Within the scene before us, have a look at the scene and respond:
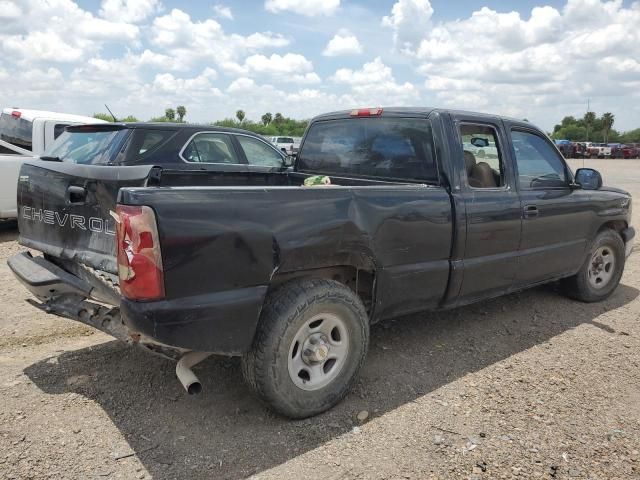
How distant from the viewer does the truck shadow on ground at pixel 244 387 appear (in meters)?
2.91

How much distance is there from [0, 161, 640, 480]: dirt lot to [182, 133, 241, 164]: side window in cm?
270

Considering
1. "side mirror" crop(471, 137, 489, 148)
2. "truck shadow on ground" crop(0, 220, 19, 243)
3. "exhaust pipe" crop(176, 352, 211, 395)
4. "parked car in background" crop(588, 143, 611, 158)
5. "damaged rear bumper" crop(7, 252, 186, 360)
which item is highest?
"parked car in background" crop(588, 143, 611, 158)

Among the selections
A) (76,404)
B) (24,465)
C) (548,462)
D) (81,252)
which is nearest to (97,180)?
(81,252)

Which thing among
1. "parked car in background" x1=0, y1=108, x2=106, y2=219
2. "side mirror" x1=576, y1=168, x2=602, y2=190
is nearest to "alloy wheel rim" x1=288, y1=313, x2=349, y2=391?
"side mirror" x1=576, y1=168, x2=602, y2=190

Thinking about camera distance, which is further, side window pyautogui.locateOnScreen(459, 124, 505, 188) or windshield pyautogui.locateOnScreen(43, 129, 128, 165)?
windshield pyautogui.locateOnScreen(43, 129, 128, 165)

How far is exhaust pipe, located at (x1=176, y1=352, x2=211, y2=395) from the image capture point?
2900mm

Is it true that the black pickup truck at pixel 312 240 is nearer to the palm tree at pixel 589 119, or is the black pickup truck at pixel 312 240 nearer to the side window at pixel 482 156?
the side window at pixel 482 156

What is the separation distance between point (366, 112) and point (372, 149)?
326 millimetres

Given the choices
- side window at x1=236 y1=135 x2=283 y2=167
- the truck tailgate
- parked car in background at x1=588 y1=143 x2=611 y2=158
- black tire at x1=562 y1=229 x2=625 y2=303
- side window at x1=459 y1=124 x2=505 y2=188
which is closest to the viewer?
the truck tailgate

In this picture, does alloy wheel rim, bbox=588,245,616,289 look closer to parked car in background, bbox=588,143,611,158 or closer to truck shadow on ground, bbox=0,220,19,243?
truck shadow on ground, bbox=0,220,19,243

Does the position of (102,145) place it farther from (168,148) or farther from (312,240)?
(312,240)

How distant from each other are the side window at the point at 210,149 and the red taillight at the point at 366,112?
276 centimetres

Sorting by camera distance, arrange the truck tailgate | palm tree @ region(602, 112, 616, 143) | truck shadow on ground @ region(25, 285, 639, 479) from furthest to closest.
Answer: palm tree @ region(602, 112, 616, 143), the truck tailgate, truck shadow on ground @ region(25, 285, 639, 479)

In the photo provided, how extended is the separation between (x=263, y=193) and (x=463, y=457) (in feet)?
5.80
